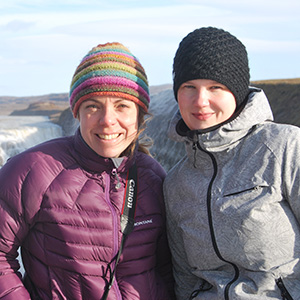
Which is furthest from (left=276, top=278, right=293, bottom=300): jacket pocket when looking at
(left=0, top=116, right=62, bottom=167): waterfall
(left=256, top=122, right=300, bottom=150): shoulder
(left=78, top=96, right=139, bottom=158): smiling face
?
(left=0, top=116, right=62, bottom=167): waterfall

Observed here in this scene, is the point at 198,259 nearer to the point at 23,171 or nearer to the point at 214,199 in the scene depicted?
the point at 214,199

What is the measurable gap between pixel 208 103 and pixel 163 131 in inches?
557

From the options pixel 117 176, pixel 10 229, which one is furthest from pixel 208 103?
pixel 10 229

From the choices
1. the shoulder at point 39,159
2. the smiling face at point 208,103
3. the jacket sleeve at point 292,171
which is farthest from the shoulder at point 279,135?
the shoulder at point 39,159

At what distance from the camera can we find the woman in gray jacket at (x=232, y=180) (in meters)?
2.43

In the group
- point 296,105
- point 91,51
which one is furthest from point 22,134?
point 91,51

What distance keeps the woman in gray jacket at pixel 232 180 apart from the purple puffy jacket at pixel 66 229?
404mm

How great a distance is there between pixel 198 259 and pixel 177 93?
41.4 inches

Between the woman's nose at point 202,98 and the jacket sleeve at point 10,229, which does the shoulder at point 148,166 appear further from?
the jacket sleeve at point 10,229

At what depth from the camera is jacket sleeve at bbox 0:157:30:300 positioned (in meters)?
2.62

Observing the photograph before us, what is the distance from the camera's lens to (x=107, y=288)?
2709 mm

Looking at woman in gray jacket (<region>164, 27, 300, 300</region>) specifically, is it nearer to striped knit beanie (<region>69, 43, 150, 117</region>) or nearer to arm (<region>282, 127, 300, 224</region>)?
arm (<region>282, 127, 300, 224</region>)

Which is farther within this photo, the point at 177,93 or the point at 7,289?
the point at 177,93

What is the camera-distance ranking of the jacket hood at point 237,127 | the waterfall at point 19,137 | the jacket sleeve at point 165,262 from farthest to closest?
1. the waterfall at point 19,137
2. the jacket sleeve at point 165,262
3. the jacket hood at point 237,127
